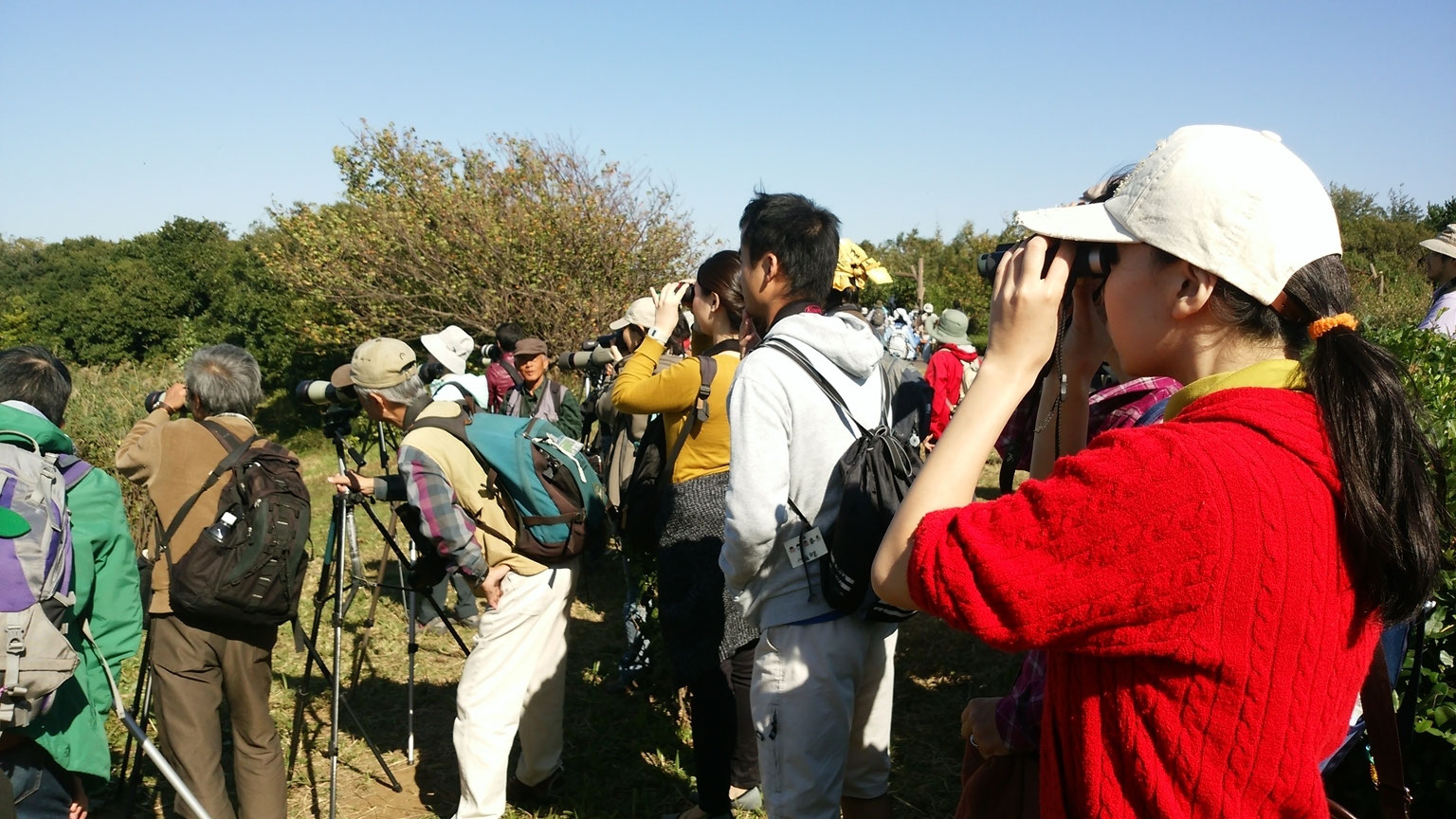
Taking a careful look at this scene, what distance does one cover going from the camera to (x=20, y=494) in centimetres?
247

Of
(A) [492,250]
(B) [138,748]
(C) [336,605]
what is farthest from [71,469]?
(A) [492,250]

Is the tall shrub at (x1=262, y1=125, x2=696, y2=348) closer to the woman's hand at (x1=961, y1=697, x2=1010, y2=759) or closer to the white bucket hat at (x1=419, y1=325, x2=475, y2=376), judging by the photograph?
the white bucket hat at (x1=419, y1=325, x2=475, y2=376)

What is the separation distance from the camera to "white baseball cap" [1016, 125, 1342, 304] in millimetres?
1107

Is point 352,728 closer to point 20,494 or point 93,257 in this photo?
point 20,494

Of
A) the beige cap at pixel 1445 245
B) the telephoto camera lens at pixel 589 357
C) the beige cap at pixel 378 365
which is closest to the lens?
the beige cap at pixel 378 365

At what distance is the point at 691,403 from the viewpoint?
10.9 feet

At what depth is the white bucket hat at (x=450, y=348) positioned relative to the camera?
5.43 meters

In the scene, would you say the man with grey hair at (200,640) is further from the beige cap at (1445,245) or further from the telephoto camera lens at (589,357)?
the beige cap at (1445,245)

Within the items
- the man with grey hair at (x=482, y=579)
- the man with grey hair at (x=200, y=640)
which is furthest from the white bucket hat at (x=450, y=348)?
the man with grey hair at (x=200, y=640)

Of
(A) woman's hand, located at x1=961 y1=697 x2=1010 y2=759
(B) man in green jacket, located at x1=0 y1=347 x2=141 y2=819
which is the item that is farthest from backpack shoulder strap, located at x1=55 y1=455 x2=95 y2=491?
(A) woman's hand, located at x1=961 y1=697 x2=1010 y2=759

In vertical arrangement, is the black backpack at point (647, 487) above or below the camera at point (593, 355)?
below

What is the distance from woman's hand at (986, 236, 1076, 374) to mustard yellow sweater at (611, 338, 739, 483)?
2025 mm

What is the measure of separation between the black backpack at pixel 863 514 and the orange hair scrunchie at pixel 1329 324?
1.05 meters

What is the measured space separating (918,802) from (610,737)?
1.57m
